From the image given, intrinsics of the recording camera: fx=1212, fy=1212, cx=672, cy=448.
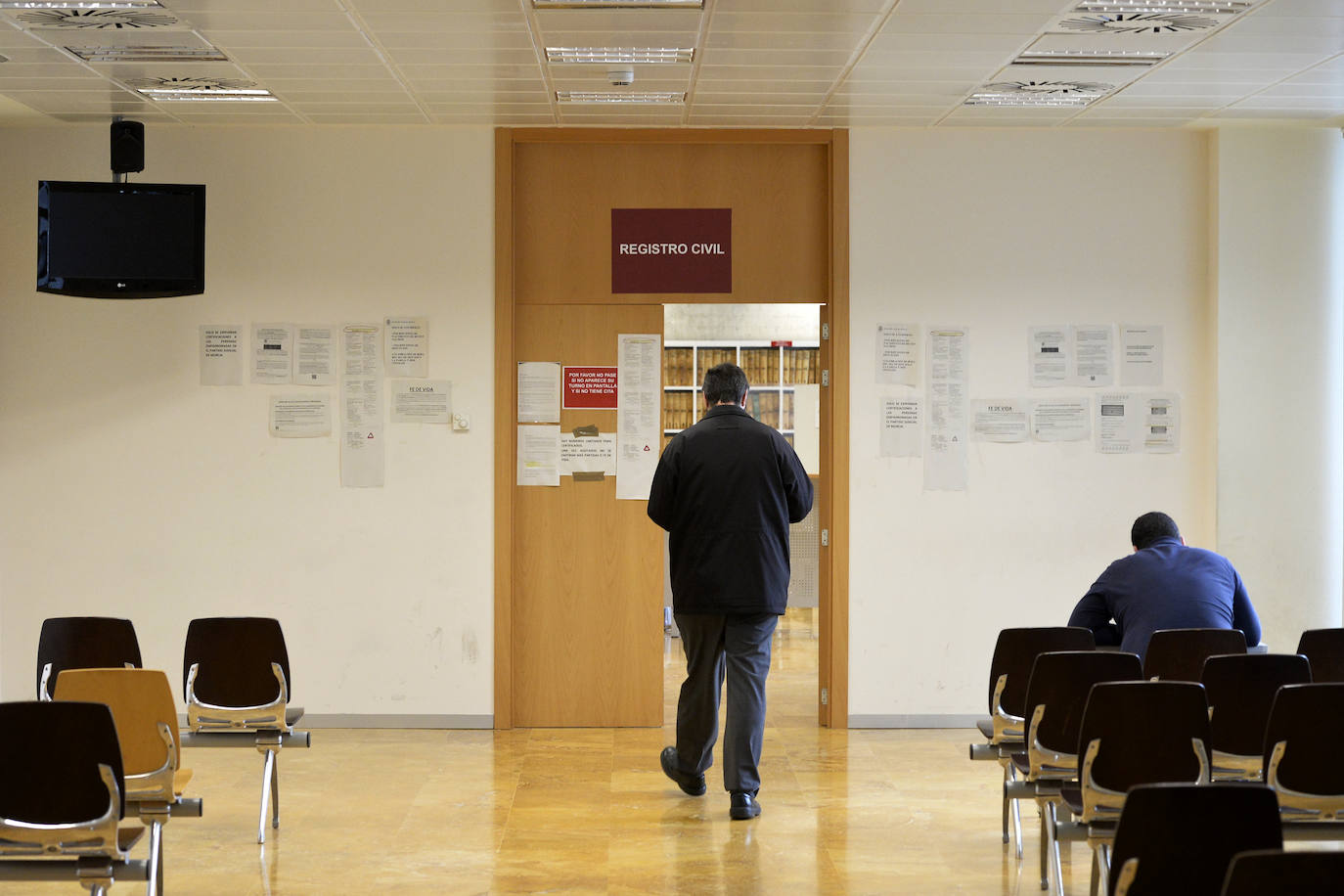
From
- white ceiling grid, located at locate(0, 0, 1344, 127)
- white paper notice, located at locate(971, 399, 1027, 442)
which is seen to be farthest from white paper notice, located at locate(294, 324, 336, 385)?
white paper notice, located at locate(971, 399, 1027, 442)

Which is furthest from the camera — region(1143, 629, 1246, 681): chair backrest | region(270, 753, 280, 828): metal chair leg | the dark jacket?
the dark jacket

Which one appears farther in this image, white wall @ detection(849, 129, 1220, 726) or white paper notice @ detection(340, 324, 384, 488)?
white wall @ detection(849, 129, 1220, 726)

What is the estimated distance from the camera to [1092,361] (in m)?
7.11

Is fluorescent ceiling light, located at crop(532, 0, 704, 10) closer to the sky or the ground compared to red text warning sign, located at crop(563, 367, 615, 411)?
closer to the sky

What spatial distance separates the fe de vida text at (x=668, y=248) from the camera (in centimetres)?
713

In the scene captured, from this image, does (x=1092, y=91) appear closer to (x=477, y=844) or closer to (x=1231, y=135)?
(x=1231, y=135)

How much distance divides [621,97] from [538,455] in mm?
2087

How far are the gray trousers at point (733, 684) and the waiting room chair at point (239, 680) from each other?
1.63 metres

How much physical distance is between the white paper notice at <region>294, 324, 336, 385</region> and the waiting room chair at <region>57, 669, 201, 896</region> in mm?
3424

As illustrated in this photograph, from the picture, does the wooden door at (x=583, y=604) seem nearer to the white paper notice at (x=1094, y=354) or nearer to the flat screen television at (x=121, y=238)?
the flat screen television at (x=121, y=238)

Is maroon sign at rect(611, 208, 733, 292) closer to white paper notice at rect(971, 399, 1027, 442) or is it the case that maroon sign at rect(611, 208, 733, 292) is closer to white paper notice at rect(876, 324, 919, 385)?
white paper notice at rect(876, 324, 919, 385)

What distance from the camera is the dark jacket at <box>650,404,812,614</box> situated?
5.12 metres

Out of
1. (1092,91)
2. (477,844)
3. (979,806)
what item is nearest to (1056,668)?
(979,806)

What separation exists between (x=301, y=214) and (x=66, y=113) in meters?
1.34
